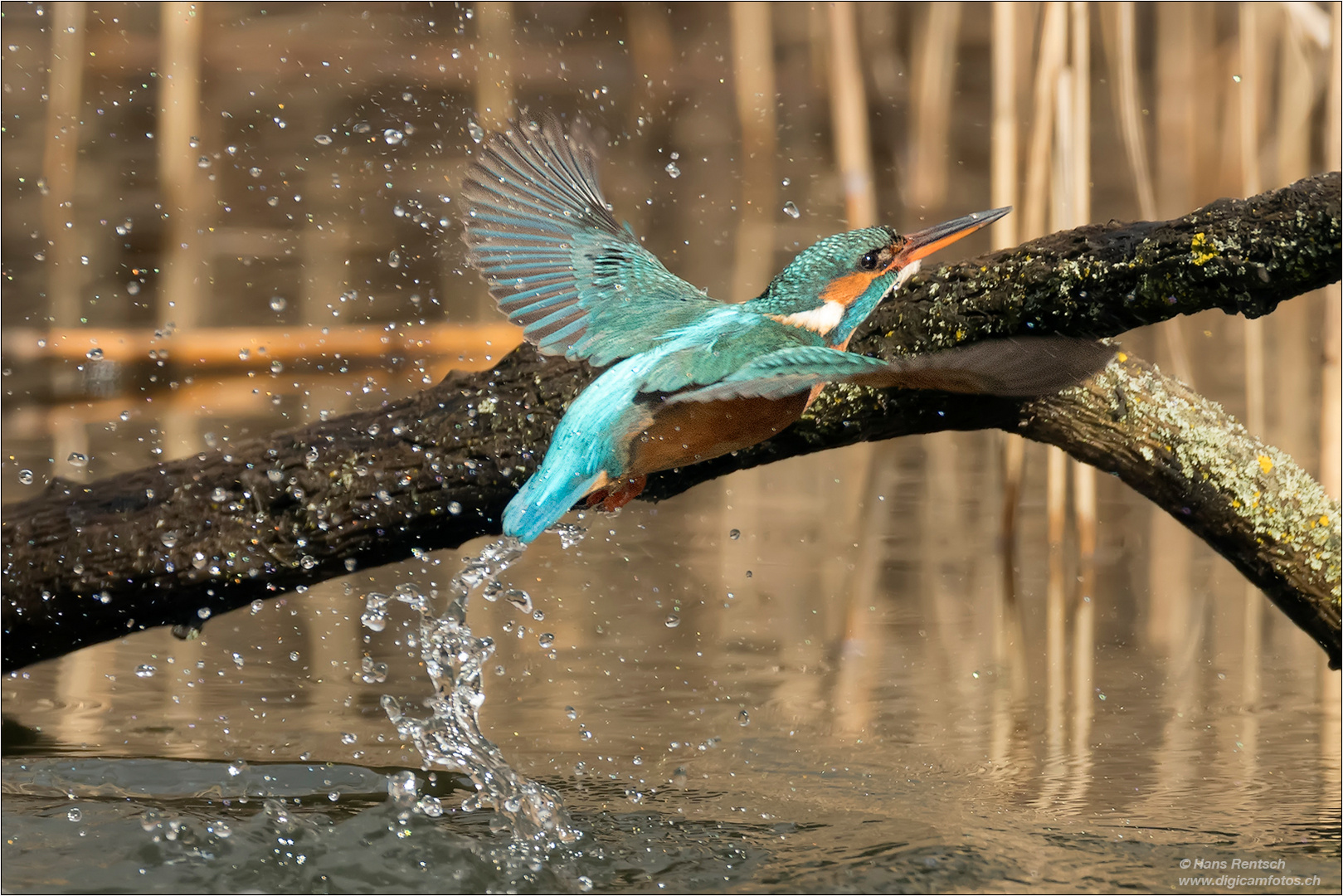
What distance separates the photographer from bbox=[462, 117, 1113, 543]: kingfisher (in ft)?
5.75

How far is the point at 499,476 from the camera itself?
2.28m

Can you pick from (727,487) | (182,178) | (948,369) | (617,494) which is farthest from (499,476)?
(182,178)

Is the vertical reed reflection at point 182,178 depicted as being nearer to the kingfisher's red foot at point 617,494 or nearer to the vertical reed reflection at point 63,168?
the vertical reed reflection at point 63,168

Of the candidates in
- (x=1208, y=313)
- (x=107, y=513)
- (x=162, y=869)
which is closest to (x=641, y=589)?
(x=107, y=513)

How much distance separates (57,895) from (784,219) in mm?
5434

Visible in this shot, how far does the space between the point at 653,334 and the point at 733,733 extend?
81cm

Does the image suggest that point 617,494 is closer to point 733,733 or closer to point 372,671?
point 733,733

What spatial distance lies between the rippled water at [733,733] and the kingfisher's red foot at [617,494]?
0.47 meters

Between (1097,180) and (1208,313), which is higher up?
(1097,180)

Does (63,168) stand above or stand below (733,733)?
above

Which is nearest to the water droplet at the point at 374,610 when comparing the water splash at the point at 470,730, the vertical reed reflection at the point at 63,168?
the water splash at the point at 470,730

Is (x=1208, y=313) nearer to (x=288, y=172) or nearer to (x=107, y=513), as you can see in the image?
(x=288, y=172)

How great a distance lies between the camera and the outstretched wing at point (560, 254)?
2197 millimetres

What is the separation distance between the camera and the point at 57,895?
6.31 ft
